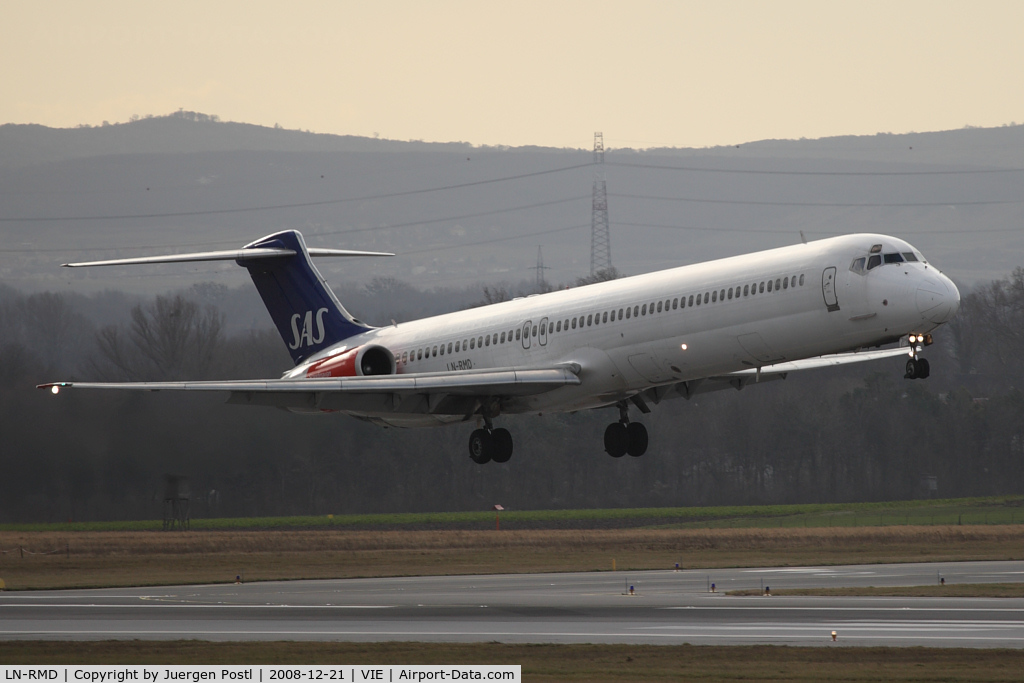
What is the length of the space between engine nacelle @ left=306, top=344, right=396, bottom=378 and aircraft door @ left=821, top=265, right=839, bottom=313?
13980 mm

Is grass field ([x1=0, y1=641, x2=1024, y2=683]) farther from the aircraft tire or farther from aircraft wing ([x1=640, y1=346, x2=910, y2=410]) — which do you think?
aircraft wing ([x1=640, y1=346, x2=910, y2=410])

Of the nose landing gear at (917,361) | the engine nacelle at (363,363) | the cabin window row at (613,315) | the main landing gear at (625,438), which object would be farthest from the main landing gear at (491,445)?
the nose landing gear at (917,361)

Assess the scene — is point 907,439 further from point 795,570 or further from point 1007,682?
point 1007,682

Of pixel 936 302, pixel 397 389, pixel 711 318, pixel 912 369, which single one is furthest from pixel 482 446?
pixel 936 302

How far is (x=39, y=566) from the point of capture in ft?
196

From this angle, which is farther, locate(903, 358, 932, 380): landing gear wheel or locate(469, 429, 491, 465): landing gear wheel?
locate(469, 429, 491, 465): landing gear wheel

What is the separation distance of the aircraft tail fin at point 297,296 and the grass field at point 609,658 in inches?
415

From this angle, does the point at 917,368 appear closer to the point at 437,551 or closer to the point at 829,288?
the point at 829,288

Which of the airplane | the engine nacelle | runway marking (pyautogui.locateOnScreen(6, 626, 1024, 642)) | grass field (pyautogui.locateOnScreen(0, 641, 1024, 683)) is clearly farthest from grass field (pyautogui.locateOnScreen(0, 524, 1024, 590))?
grass field (pyautogui.locateOnScreen(0, 641, 1024, 683))

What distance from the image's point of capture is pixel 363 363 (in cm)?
3928

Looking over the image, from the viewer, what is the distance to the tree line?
4894 centimetres

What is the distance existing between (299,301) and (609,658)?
52.5ft

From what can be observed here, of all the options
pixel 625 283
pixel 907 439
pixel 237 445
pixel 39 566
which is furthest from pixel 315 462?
pixel 907 439

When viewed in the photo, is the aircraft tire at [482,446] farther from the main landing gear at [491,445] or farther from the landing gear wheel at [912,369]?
the landing gear wheel at [912,369]
